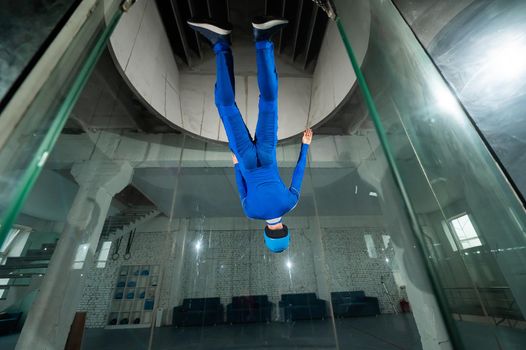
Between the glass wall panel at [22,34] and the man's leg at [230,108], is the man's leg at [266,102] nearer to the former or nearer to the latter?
the man's leg at [230,108]

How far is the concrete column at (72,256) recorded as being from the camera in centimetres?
252

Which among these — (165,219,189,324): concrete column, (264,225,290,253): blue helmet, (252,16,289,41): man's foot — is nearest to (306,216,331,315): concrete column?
(165,219,189,324): concrete column

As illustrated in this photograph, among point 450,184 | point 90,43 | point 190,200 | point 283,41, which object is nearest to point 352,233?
point 190,200

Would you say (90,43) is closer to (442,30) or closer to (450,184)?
(450,184)

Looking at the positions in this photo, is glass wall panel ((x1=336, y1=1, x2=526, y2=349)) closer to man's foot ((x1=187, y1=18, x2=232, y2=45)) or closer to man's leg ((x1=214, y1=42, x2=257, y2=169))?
man's leg ((x1=214, y1=42, x2=257, y2=169))

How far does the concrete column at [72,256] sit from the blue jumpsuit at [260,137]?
8.77ft

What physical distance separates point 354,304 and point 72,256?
6259mm

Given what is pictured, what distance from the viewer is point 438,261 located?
490mm

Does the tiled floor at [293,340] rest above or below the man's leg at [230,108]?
below

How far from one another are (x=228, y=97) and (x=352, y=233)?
604 cm

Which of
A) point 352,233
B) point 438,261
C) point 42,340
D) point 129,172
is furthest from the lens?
point 352,233

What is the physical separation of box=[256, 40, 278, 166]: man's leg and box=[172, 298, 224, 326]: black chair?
5676 mm

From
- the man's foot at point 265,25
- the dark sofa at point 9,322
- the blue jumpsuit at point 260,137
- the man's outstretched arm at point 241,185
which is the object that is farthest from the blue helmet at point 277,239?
the dark sofa at point 9,322

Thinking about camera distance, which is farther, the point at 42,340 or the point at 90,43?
the point at 42,340
